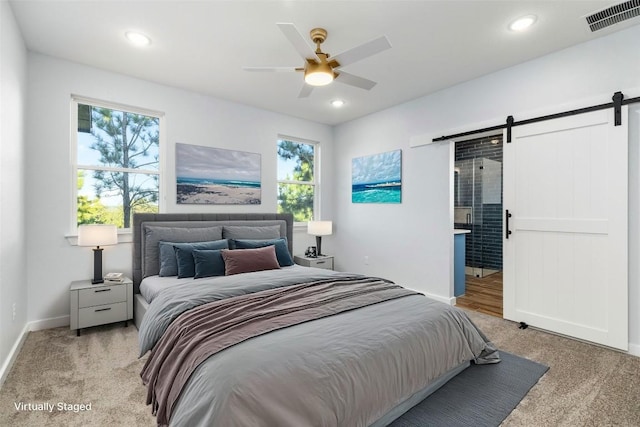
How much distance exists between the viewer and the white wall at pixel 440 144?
2.70m

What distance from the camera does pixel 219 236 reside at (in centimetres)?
384

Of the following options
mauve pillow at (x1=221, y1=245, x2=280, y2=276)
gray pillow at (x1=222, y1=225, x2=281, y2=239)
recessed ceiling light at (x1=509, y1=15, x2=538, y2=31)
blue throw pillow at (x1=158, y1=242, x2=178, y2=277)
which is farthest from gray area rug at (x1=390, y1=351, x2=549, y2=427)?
recessed ceiling light at (x1=509, y1=15, x2=538, y2=31)

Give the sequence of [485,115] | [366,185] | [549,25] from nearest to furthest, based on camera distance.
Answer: [549,25], [485,115], [366,185]

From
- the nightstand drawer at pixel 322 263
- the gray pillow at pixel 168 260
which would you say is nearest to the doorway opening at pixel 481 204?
the nightstand drawer at pixel 322 263

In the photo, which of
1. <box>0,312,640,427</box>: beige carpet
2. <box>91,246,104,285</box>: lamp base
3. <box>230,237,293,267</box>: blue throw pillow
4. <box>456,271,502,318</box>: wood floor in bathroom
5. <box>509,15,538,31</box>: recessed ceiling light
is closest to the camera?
<box>0,312,640,427</box>: beige carpet

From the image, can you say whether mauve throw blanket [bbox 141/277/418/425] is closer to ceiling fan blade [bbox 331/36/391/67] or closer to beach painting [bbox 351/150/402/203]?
ceiling fan blade [bbox 331/36/391/67]

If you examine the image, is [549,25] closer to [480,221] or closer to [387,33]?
[387,33]

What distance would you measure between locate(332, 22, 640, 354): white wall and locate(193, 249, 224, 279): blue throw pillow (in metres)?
2.53

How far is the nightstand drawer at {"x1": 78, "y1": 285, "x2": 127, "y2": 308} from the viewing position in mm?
3004

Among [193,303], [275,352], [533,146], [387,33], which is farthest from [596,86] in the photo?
[193,303]

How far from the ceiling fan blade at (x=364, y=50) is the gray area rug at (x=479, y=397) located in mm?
2397

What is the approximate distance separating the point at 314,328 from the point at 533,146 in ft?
9.73

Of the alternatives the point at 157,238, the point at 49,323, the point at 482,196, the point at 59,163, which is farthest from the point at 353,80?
the point at 482,196

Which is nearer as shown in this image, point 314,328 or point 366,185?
point 314,328
